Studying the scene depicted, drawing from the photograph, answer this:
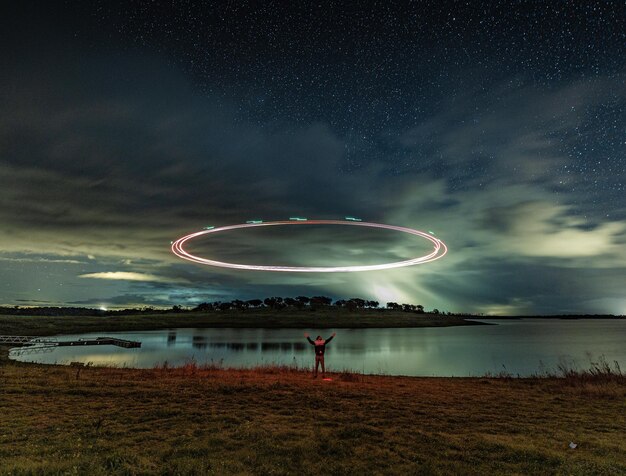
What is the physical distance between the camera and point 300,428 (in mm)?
12617

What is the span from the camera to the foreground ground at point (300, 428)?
9.66m

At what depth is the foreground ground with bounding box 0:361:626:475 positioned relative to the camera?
966cm

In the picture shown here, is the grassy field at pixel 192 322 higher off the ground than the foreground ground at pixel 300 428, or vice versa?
the foreground ground at pixel 300 428

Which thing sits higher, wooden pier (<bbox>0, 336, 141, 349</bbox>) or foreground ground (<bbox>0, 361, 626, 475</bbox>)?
foreground ground (<bbox>0, 361, 626, 475</bbox>)

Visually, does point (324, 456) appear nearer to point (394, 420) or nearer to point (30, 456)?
point (394, 420)

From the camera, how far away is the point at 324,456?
10375 mm

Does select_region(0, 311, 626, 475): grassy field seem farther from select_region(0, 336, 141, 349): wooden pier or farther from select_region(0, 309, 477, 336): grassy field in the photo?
select_region(0, 309, 477, 336): grassy field

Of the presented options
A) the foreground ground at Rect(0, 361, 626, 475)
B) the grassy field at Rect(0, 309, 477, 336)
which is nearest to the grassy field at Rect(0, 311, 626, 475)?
the foreground ground at Rect(0, 361, 626, 475)

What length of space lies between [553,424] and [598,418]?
2.20 m

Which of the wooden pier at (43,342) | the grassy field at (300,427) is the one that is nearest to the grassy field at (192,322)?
the wooden pier at (43,342)

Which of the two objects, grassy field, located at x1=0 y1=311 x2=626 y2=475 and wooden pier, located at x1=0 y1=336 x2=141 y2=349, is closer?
grassy field, located at x1=0 y1=311 x2=626 y2=475

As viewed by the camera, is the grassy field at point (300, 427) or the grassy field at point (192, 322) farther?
the grassy field at point (192, 322)

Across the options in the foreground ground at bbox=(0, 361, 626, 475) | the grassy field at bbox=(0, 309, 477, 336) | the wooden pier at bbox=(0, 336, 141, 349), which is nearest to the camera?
the foreground ground at bbox=(0, 361, 626, 475)

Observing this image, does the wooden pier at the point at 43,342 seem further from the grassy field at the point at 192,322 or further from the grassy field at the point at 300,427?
the grassy field at the point at 300,427
